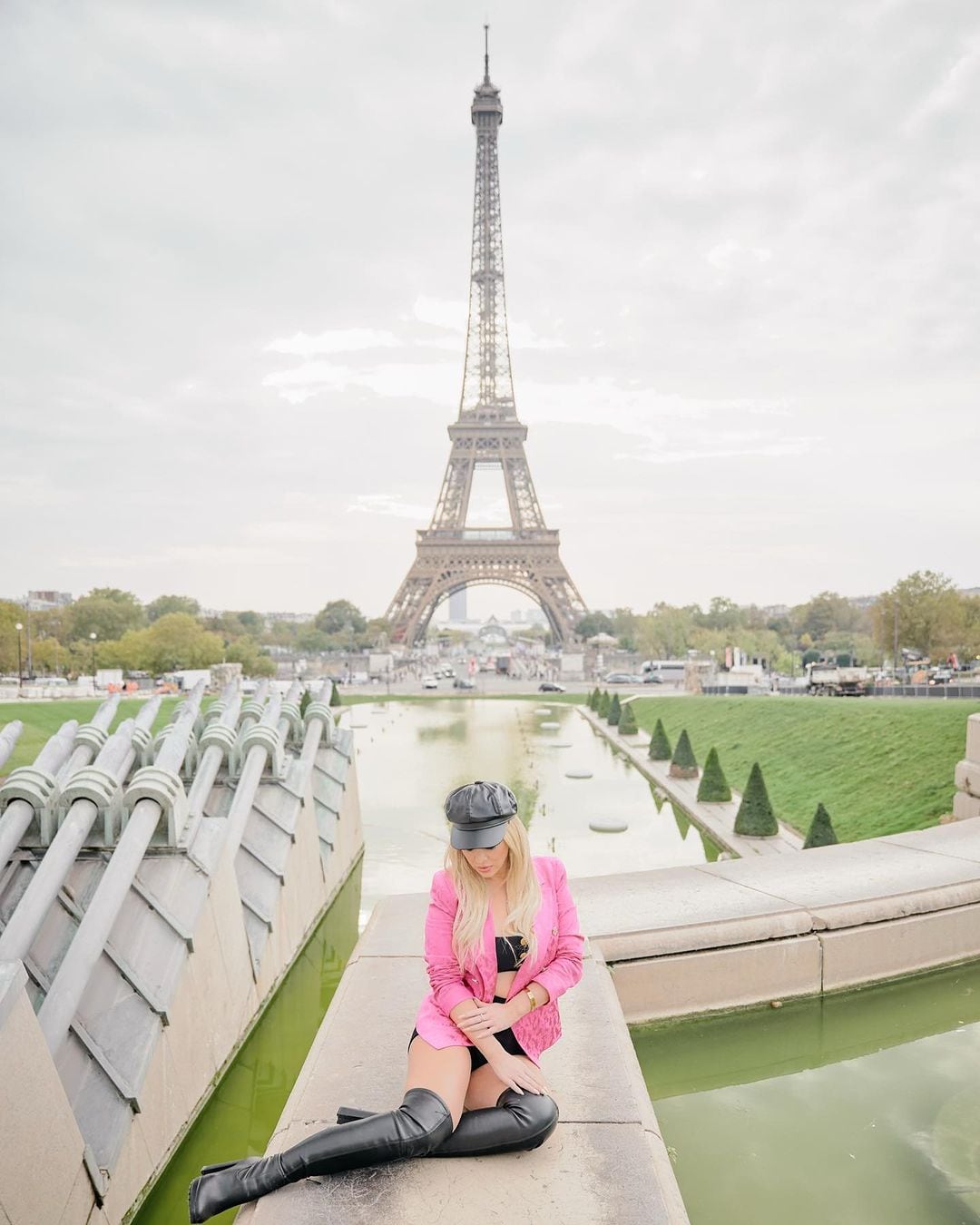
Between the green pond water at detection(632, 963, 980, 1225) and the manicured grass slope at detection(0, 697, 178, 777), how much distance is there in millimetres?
16435

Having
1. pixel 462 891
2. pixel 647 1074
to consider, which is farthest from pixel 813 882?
pixel 462 891

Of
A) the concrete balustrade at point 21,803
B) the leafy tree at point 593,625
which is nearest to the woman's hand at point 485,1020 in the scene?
the concrete balustrade at point 21,803

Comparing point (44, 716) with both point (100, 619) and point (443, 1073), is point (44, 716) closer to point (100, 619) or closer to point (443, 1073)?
point (443, 1073)

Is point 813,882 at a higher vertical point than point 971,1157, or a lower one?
higher

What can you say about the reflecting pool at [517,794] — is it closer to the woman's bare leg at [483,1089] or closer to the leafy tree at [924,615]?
the woman's bare leg at [483,1089]

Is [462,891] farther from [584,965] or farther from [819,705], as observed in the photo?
[819,705]

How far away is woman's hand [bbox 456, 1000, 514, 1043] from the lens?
2.80 m

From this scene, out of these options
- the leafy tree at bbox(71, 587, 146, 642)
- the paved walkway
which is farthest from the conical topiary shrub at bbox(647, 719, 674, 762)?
the leafy tree at bbox(71, 587, 146, 642)

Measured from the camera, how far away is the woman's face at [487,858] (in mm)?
2912

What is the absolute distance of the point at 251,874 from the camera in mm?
7219

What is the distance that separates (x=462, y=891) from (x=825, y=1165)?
195 centimetres

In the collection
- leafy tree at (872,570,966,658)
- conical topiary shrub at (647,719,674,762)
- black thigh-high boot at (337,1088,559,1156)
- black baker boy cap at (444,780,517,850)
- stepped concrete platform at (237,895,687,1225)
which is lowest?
conical topiary shrub at (647,719,674,762)

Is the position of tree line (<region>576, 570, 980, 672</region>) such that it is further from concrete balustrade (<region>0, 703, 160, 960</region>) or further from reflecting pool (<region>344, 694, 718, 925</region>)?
concrete balustrade (<region>0, 703, 160, 960</region>)

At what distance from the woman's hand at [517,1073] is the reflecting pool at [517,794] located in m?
7.22
